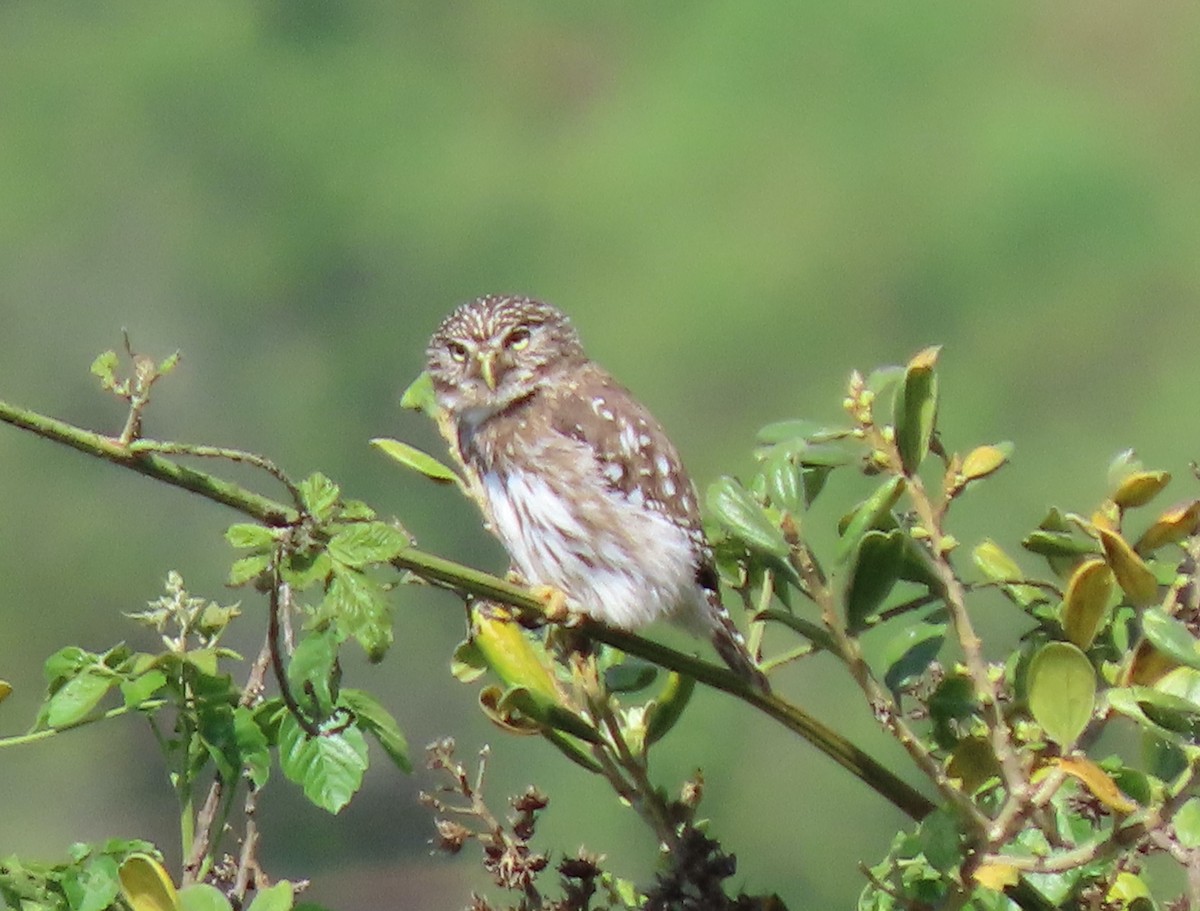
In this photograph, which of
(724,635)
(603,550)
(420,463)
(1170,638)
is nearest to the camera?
(1170,638)

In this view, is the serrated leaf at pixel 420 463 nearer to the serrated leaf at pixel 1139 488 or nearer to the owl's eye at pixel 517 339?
the serrated leaf at pixel 1139 488

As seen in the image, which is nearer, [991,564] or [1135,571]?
[1135,571]

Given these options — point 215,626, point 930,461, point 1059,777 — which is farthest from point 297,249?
point 1059,777

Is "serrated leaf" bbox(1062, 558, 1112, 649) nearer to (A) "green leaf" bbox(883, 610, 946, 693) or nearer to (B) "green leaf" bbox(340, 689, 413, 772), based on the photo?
(A) "green leaf" bbox(883, 610, 946, 693)

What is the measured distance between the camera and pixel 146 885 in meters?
1.12

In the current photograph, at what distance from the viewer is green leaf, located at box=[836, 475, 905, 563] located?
47.1 inches

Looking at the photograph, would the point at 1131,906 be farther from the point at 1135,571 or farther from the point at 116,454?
the point at 116,454

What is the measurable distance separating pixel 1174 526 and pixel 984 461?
15 cm

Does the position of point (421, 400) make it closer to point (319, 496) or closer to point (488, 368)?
point (319, 496)

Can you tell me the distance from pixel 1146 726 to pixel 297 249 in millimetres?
5224

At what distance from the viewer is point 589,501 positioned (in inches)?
108

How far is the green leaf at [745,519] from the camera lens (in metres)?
1.20

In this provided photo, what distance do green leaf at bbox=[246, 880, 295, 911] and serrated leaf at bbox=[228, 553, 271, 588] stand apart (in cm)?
20

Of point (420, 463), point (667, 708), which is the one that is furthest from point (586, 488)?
point (667, 708)
